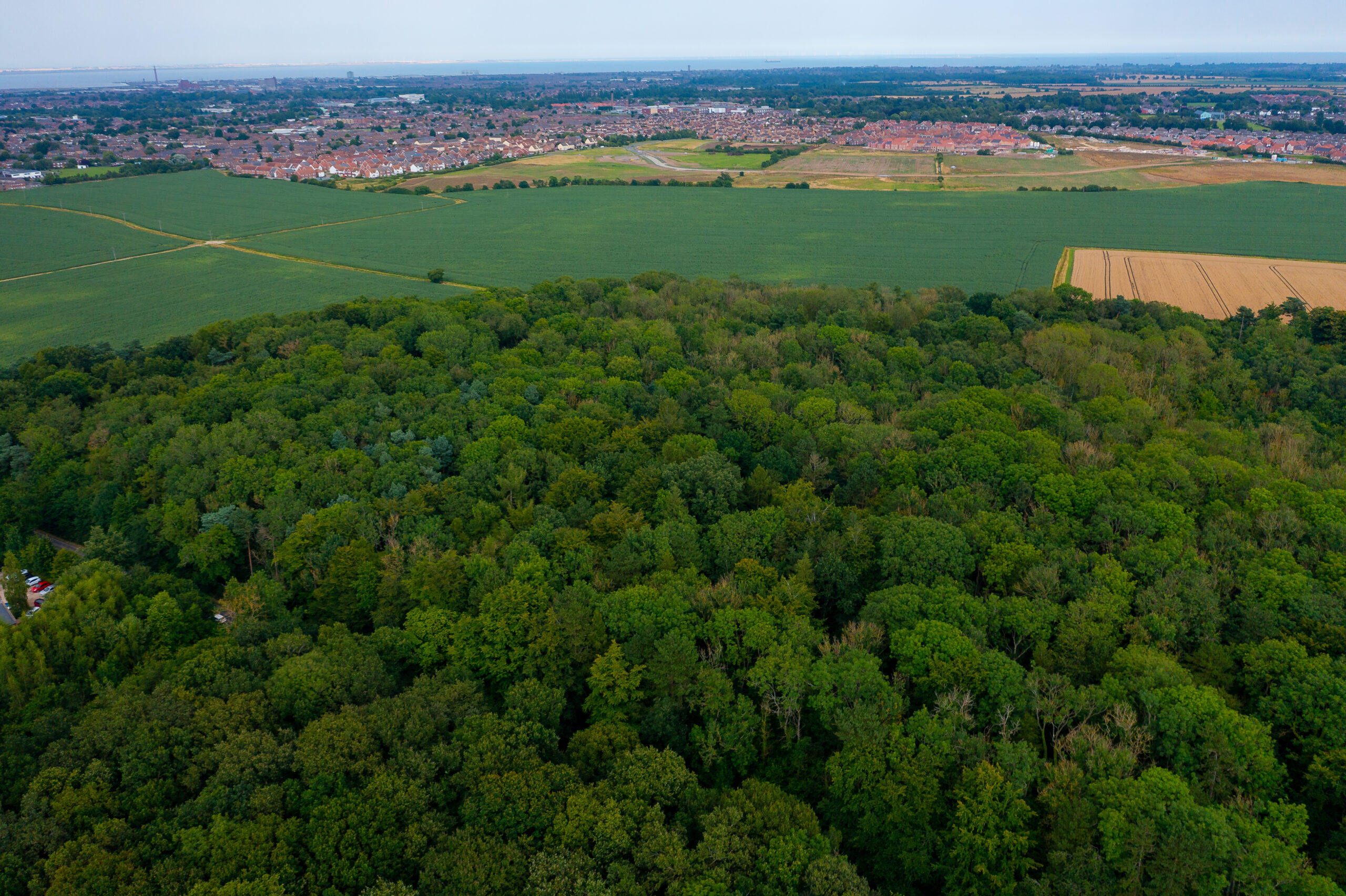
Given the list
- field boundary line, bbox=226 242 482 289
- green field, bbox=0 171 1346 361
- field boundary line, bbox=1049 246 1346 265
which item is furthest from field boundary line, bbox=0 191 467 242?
field boundary line, bbox=1049 246 1346 265

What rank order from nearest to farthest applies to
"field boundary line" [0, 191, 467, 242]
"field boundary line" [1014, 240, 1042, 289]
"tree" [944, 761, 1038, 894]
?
"tree" [944, 761, 1038, 894], "field boundary line" [1014, 240, 1042, 289], "field boundary line" [0, 191, 467, 242]

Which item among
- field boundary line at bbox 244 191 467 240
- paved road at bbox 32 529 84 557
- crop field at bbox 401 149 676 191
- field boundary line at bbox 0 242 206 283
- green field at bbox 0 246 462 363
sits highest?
crop field at bbox 401 149 676 191

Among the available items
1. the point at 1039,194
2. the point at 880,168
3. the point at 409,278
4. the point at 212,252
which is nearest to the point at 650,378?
the point at 409,278

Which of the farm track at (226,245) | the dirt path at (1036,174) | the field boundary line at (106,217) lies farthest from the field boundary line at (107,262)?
the dirt path at (1036,174)

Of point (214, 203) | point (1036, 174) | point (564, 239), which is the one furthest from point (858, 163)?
point (214, 203)

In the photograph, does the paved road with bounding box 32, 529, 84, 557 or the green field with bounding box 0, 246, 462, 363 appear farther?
the green field with bounding box 0, 246, 462, 363

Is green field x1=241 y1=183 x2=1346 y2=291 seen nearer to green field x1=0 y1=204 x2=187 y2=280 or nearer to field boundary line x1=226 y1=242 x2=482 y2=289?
field boundary line x1=226 y1=242 x2=482 y2=289

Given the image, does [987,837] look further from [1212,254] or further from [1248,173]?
[1248,173]
